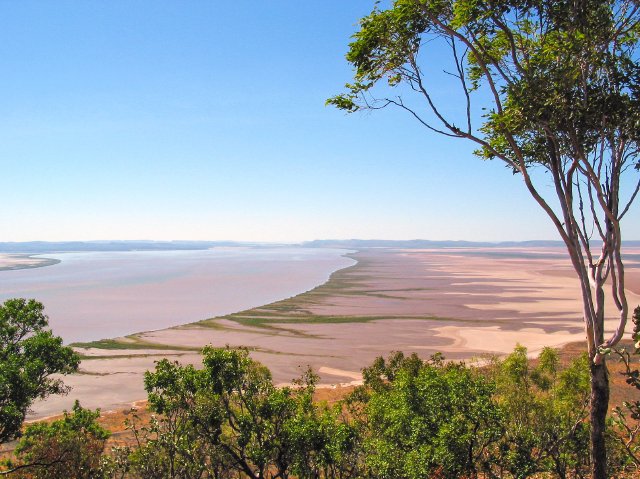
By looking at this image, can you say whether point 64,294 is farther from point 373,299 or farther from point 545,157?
point 545,157

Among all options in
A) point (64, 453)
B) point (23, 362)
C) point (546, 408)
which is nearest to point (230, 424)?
point (64, 453)

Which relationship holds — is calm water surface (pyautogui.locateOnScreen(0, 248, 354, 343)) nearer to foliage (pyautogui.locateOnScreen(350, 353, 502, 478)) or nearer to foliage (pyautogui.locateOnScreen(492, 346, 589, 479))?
foliage (pyautogui.locateOnScreen(492, 346, 589, 479))

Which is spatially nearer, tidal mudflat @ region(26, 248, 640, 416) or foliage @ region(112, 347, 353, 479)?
foliage @ region(112, 347, 353, 479)

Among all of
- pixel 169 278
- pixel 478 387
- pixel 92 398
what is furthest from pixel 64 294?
pixel 478 387

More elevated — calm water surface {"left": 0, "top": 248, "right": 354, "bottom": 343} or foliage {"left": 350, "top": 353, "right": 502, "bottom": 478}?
foliage {"left": 350, "top": 353, "right": 502, "bottom": 478}

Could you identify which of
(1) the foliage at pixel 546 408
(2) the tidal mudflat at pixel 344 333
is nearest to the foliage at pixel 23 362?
(1) the foliage at pixel 546 408

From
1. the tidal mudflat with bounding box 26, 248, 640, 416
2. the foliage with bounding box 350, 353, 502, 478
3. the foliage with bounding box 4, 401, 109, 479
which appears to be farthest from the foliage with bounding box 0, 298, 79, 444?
the tidal mudflat with bounding box 26, 248, 640, 416

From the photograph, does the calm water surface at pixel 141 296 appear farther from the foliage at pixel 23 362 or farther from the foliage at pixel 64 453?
the foliage at pixel 64 453

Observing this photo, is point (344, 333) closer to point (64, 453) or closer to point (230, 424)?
point (230, 424)
